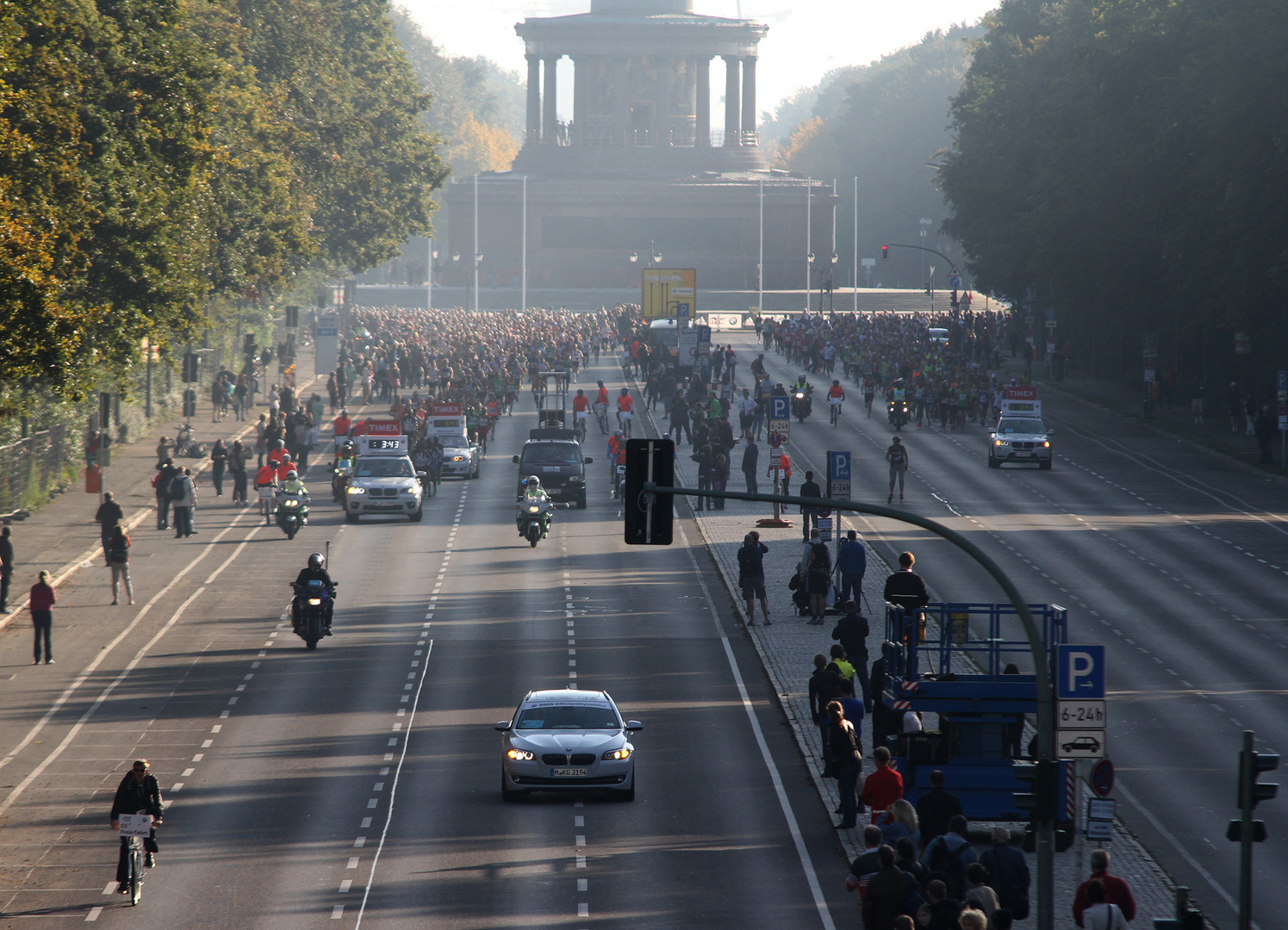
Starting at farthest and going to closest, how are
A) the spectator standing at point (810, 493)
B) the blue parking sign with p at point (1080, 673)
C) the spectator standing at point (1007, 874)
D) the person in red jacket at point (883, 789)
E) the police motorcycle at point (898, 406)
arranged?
the police motorcycle at point (898, 406) → the spectator standing at point (810, 493) → the person in red jacket at point (883, 789) → the blue parking sign with p at point (1080, 673) → the spectator standing at point (1007, 874)

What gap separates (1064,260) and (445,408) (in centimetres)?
2851

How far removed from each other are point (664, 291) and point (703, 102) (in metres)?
59.0

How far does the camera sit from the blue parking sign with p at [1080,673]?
16828 millimetres

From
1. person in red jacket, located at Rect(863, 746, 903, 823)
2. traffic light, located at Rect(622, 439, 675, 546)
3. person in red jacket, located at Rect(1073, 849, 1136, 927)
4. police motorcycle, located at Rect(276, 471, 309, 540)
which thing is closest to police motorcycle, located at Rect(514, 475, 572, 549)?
police motorcycle, located at Rect(276, 471, 309, 540)

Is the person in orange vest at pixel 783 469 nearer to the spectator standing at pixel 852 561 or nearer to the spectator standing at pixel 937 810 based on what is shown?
the spectator standing at pixel 852 561

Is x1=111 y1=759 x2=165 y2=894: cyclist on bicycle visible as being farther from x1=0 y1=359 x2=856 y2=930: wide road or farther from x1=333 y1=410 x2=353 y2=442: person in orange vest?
x1=333 y1=410 x2=353 y2=442: person in orange vest

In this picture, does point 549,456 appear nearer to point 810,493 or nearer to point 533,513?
point 533,513

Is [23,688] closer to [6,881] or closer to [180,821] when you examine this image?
[180,821]

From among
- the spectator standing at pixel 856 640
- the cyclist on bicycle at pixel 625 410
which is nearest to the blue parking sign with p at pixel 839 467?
the spectator standing at pixel 856 640

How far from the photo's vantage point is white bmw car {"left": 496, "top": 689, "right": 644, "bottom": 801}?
22.2 meters

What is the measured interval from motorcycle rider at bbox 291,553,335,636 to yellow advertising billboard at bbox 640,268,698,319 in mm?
62428

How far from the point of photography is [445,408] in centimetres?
5441

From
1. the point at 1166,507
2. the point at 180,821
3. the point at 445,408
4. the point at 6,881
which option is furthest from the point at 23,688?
the point at 1166,507

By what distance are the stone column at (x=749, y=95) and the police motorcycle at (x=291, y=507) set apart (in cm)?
10783
